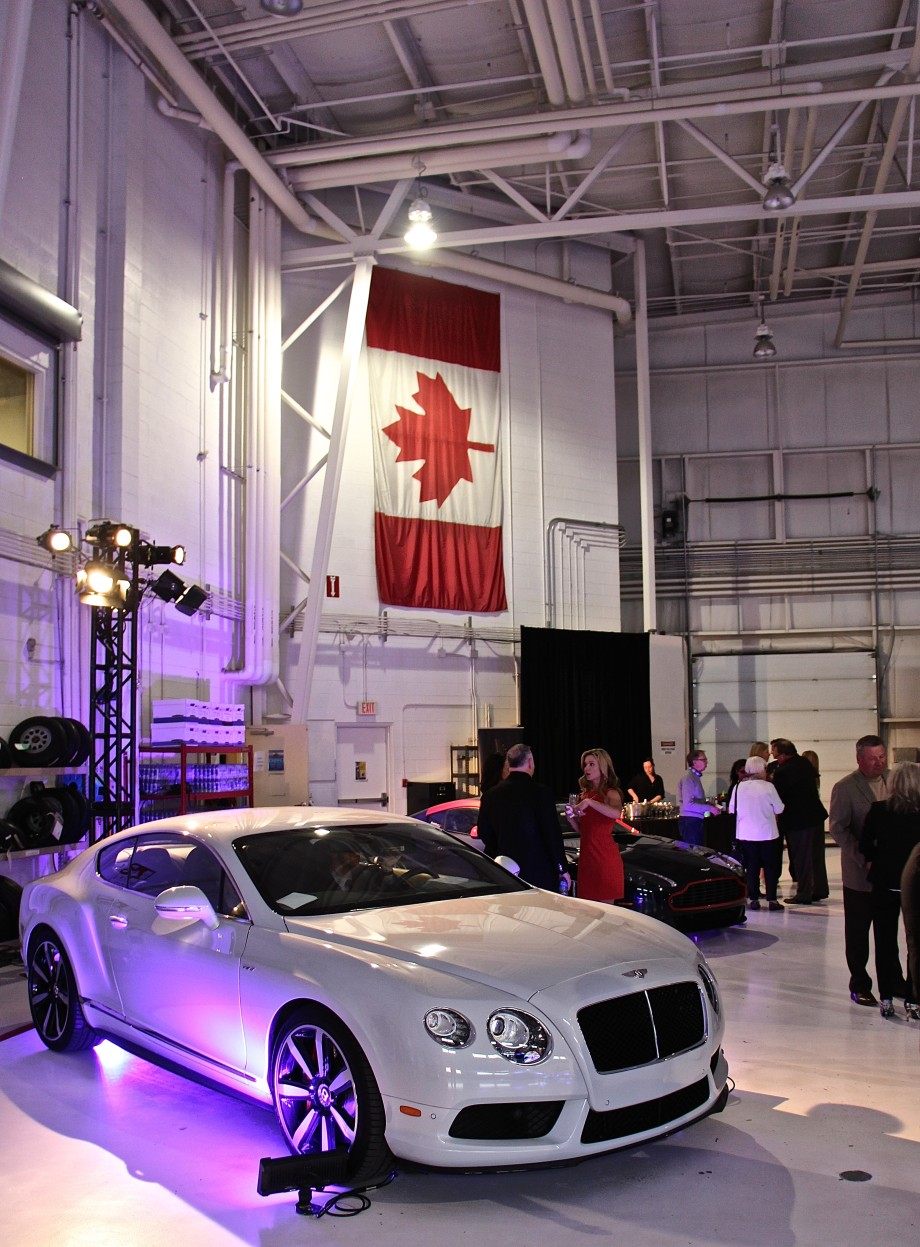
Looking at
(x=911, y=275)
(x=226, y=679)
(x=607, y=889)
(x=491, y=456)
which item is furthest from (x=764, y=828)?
(x=911, y=275)

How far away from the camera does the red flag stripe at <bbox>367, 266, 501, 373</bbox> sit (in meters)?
16.0

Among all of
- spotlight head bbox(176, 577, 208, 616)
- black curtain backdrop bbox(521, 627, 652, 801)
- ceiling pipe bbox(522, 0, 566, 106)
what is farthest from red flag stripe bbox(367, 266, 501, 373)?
spotlight head bbox(176, 577, 208, 616)

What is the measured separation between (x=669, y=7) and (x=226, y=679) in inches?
356

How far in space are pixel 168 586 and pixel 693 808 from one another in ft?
18.9

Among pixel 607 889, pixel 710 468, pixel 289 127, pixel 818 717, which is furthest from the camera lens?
pixel 710 468

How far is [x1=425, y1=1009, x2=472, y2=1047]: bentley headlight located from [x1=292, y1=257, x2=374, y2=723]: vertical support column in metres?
10.8

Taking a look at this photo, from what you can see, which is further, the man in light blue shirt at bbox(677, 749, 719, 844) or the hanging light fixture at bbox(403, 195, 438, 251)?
the hanging light fixture at bbox(403, 195, 438, 251)

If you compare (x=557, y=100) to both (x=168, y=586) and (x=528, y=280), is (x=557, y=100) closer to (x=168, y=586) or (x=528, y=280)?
(x=528, y=280)

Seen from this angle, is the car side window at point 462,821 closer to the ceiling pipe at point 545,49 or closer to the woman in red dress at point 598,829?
the woman in red dress at point 598,829

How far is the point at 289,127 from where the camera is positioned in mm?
14289

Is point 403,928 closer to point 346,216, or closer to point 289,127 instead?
point 289,127

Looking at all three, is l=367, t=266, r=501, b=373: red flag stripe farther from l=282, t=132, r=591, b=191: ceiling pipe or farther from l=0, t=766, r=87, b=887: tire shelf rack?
l=0, t=766, r=87, b=887: tire shelf rack

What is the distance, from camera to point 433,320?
16.4m

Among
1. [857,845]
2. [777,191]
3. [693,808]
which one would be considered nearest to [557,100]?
[777,191]
